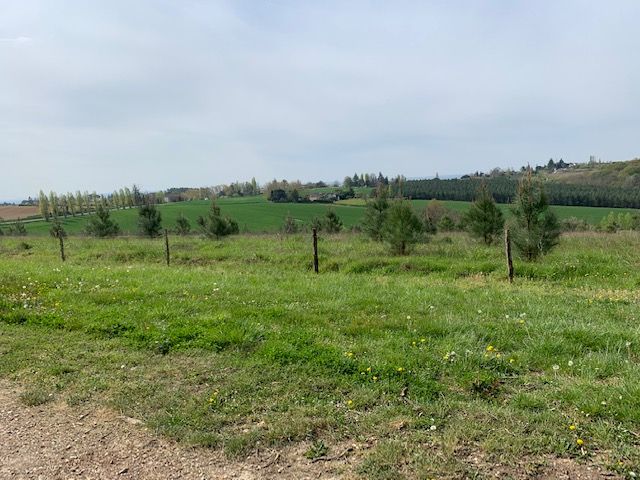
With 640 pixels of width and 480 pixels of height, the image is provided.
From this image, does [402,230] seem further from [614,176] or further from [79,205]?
[614,176]

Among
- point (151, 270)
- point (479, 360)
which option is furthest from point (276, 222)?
point (479, 360)

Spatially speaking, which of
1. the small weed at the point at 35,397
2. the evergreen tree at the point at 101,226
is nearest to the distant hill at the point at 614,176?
the evergreen tree at the point at 101,226

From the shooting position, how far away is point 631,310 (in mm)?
6988

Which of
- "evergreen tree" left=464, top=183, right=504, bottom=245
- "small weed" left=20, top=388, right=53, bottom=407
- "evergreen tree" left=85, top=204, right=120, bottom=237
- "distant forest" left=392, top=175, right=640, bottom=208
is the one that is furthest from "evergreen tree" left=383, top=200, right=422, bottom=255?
"distant forest" left=392, top=175, right=640, bottom=208

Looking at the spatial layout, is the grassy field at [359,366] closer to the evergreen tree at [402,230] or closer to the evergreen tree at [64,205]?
the evergreen tree at [402,230]

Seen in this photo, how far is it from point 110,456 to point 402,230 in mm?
15912

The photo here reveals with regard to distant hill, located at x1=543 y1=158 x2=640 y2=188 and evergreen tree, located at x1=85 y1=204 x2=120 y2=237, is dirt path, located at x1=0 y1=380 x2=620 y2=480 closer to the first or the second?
evergreen tree, located at x1=85 y1=204 x2=120 y2=237

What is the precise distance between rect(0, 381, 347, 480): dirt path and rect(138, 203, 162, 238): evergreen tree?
117 ft

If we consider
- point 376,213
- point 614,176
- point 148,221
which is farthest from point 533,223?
point 614,176

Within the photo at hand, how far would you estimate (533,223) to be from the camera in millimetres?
15766

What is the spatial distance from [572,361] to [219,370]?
4.05 metres

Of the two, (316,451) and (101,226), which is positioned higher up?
(101,226)

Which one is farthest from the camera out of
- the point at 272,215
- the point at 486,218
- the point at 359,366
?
the point at 272,215

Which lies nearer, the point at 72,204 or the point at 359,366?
the point at 359,366
